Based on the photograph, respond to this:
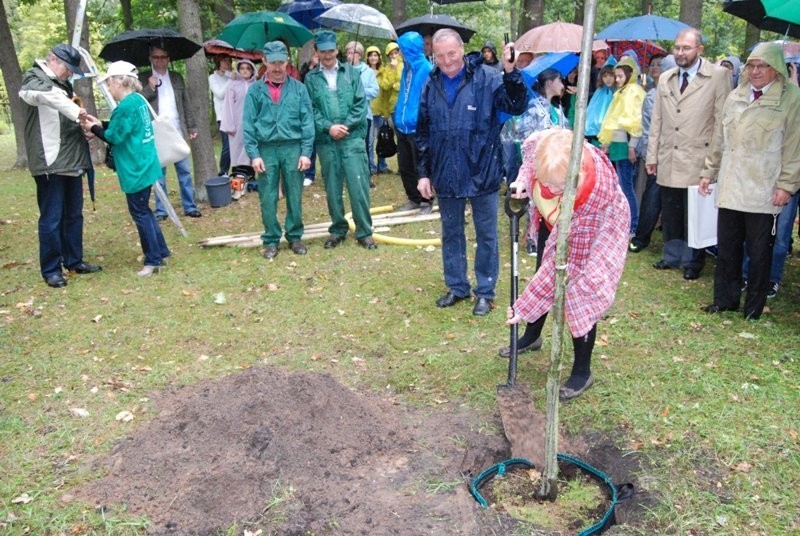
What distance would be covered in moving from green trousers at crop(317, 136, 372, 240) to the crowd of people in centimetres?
→ 2

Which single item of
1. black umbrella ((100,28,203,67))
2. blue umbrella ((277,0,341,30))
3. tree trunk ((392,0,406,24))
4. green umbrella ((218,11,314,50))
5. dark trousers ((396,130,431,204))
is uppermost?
tree trunk ((392,0,406,24))

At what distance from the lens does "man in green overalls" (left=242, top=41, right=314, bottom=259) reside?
685 cm

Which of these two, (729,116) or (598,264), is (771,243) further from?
(598,264)

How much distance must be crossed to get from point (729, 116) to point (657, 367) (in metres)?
2.28

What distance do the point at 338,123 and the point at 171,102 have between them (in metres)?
2.85

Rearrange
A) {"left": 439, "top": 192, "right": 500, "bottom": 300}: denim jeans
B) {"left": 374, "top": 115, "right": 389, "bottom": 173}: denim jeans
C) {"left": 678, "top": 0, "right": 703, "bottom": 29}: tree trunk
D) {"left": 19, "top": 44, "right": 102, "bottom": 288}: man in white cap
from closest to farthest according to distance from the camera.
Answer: {"left": 439, "top": 192, "right": 500, "bottom": 300}: denim jeans
{"left": 19, "top": 44, "right": 102, "bottom": 288}: man in white cap
{"left": 678, "top": 0, "right": 703, "bottom": 29}: tree trunk
{"left": 374, "top": 115, "right": 389, "bottom": 173}: denim jeans

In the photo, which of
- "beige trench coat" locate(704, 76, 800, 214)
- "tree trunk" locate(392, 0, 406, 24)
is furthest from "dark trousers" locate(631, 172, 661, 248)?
"tree trunk" locate(392, 0, 406, 24)

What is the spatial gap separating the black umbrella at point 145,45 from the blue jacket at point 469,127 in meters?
4.54

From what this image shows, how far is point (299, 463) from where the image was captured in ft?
11.6

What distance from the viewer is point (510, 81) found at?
493cm

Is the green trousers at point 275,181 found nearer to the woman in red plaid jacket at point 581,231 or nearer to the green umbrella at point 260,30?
the green umbrella at point 260,30

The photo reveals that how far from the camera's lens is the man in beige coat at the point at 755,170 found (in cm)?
492

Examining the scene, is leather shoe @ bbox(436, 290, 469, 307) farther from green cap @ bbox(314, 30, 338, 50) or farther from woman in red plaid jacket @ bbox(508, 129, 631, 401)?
green cap @ bbox(314, 30, 338, 50)

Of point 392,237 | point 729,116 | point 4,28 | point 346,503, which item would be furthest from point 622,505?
point 4,28
